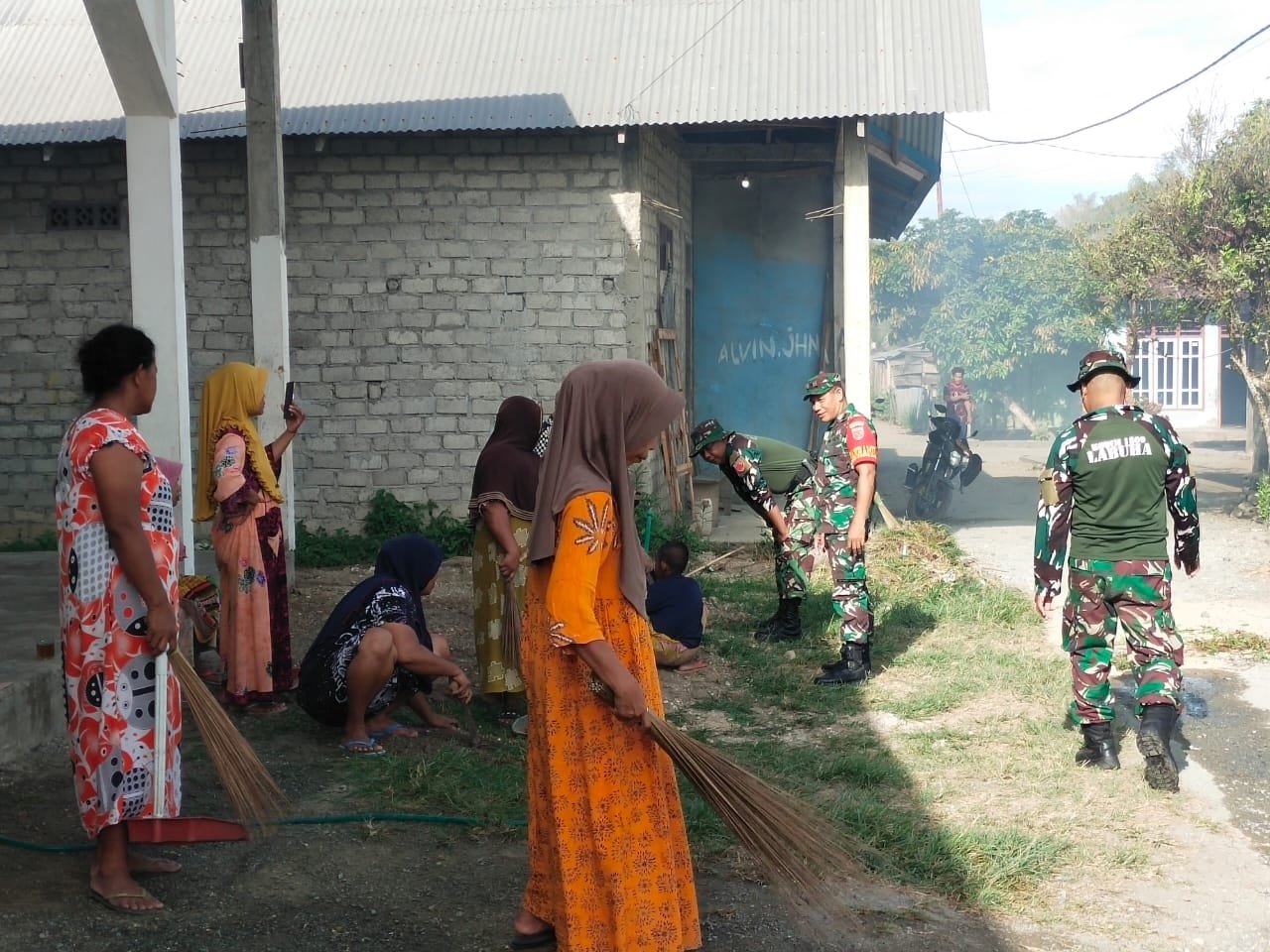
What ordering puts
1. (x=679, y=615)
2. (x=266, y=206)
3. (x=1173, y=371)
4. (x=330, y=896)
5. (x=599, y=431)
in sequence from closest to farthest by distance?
(x=599, y=431) < (x=330, y=896) < (x=679, y=615) < (x=266, y=206) < (x=1173, y=371)

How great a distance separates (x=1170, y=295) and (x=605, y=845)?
1255 centimetres

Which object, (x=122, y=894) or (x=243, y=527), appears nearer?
(x=122, y=894)

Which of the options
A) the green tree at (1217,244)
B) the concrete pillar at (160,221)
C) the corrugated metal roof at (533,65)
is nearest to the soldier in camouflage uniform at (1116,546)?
the concrete pillar at (160,221)

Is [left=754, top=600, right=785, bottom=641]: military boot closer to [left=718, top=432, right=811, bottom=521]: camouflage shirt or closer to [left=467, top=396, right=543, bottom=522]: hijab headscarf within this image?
[left=718, top=432, right=811, bottom=521]: camouflage shirt

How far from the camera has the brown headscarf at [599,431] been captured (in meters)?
2.88

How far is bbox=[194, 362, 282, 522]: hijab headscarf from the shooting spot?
5.27m

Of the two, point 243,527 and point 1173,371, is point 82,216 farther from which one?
point 1173,371

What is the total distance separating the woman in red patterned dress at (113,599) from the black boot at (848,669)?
3569 millimetres

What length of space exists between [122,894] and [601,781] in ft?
5.09

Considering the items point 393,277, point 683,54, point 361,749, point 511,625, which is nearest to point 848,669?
point 511,625

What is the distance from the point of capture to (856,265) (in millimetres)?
10109


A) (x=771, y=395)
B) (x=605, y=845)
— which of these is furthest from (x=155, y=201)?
(x=771, y=395)

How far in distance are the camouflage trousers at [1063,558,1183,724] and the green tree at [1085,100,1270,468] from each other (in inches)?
343

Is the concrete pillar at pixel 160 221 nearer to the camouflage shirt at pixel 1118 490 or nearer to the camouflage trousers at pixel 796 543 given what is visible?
the camouflage trousers at pixel 796 543
